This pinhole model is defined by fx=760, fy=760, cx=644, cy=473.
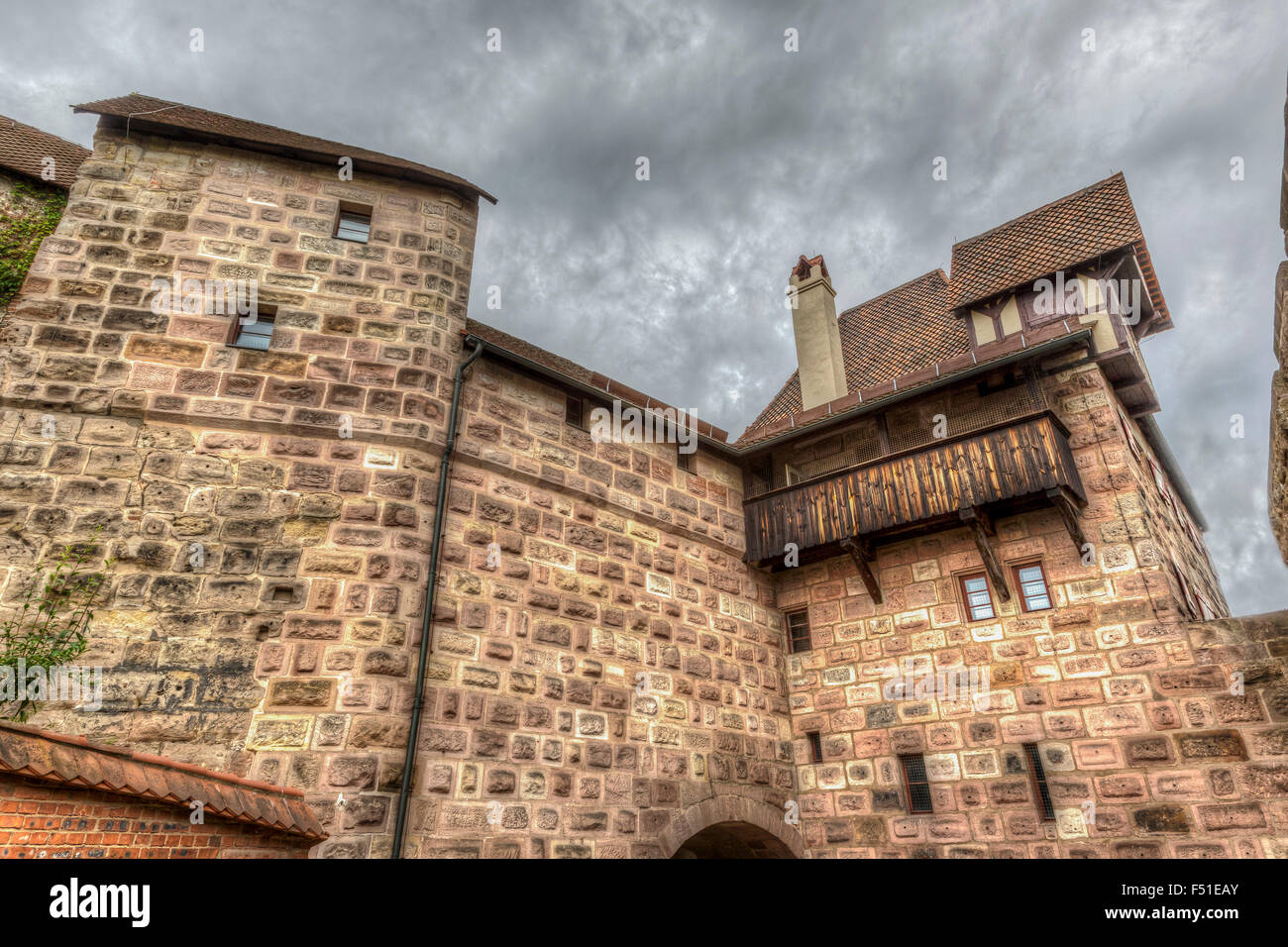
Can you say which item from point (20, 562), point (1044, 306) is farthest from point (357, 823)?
point (1044, 306)

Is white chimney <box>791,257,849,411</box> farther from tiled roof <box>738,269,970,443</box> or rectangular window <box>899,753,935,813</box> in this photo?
rectangular window <box>899,753,935,813</box>

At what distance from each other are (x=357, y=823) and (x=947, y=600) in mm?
7523

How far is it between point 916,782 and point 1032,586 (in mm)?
2865

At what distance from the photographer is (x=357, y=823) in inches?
252

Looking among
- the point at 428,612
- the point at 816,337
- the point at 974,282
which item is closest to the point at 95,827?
the point at 428,612

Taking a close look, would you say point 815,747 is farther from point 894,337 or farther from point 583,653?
point 894,337

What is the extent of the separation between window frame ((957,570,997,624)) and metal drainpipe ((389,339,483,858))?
6.72 metres

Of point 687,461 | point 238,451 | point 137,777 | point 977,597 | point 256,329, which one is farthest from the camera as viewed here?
point 687,461

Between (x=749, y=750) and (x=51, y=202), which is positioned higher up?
(x=51, y=202)

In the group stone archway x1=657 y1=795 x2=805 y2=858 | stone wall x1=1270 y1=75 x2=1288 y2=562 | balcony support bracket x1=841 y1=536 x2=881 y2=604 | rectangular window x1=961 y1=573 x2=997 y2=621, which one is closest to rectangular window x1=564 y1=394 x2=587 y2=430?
balcony support bracket x1=841 y1=536 x2=881 y2=604

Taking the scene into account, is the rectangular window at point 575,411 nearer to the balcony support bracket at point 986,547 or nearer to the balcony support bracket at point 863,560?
the balcony support bracket at point 863,560

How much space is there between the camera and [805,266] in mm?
15047
